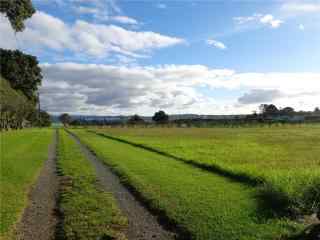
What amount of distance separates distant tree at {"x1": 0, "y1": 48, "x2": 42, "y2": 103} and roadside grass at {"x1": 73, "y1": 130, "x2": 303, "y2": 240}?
63.3 metres

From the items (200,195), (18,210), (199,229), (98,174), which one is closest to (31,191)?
(18,210)

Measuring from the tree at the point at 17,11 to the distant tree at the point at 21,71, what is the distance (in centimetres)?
5553

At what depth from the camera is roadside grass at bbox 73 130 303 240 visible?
637 cm

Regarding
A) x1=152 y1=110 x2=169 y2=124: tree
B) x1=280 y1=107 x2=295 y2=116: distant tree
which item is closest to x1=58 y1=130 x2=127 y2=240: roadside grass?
x1=152 y1=110 x2=169 y2=124: tree

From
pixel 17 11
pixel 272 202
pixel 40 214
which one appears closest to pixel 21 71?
pixel 17 11

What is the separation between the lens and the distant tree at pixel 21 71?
224 ft

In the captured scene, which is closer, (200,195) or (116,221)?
(116,221)

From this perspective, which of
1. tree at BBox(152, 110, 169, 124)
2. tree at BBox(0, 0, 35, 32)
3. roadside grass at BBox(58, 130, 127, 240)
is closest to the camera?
roadside grass at BBox(58, 130, 127, 240)

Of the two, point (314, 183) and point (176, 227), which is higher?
point (314, 183)

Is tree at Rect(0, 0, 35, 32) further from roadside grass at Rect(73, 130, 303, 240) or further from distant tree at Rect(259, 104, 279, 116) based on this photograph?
distant tree at Rect(259, 104, 279, 116)

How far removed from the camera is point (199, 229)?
6.51 m

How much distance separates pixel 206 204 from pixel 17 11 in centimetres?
1311

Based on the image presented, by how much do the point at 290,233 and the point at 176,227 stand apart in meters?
2.22

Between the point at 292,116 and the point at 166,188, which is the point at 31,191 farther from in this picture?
the point at 292,116
